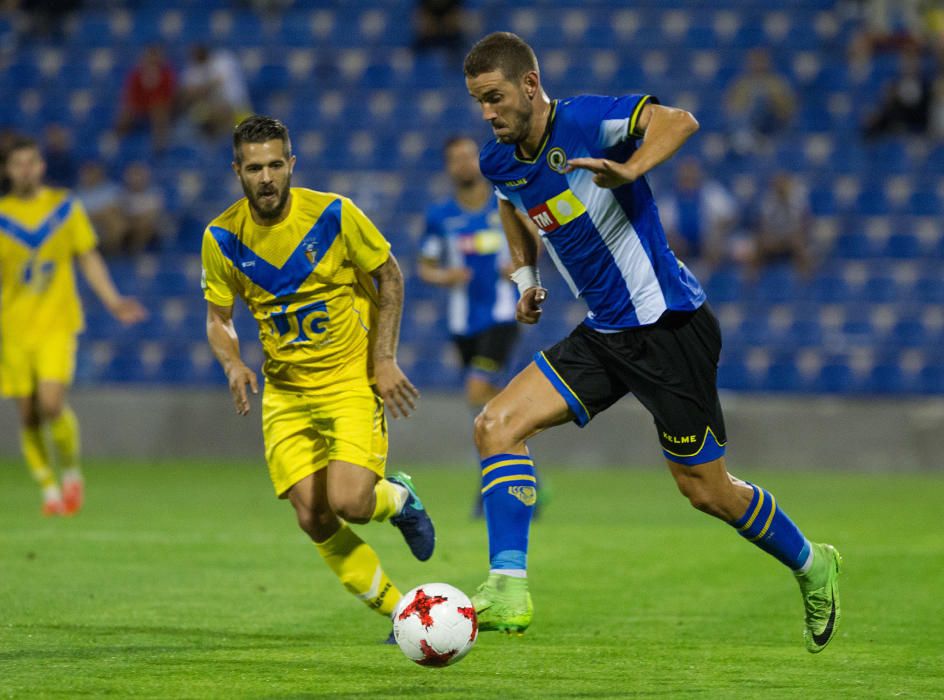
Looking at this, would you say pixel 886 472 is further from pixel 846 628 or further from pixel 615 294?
pixel 615 294

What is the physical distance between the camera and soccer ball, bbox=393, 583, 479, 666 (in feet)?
17.0

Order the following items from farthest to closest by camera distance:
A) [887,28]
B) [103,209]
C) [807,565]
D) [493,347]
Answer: [887,28], [103,209], [493,347], [807,565]

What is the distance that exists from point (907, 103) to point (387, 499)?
13.3m

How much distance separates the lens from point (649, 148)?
5.38m

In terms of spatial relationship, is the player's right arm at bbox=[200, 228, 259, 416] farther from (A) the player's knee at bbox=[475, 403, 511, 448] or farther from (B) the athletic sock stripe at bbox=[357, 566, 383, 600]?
(A) the player's knee at bbox=[475, 403, 511, 448]

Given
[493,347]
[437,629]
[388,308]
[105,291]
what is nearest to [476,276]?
[493,347]

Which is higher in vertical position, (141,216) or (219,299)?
(219,299)

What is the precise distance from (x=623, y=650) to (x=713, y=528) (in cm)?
476

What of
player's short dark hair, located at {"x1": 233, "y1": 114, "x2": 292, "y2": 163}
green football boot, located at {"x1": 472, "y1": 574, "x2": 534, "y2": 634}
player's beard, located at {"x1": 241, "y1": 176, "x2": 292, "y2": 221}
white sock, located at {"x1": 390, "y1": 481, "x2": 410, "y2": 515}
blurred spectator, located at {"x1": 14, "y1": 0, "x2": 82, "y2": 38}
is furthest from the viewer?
blurred spectator, located at {"x1": 14, "y1": 0, "x2": 82, "y2": 38}

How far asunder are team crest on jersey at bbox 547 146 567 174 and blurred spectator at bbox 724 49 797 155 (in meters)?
13.0

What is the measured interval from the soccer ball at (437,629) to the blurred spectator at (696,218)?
12.0 m

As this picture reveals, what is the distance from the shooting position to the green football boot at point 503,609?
5.30 metres

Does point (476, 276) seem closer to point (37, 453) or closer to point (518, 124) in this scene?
point (37, 453)

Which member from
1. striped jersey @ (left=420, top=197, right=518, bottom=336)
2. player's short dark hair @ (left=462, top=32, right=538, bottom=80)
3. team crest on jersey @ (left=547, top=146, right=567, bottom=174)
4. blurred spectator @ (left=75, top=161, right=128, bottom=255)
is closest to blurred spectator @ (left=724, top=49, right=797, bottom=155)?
blurred spectator @ (left=75, top=161, right=128, bottom=255)
